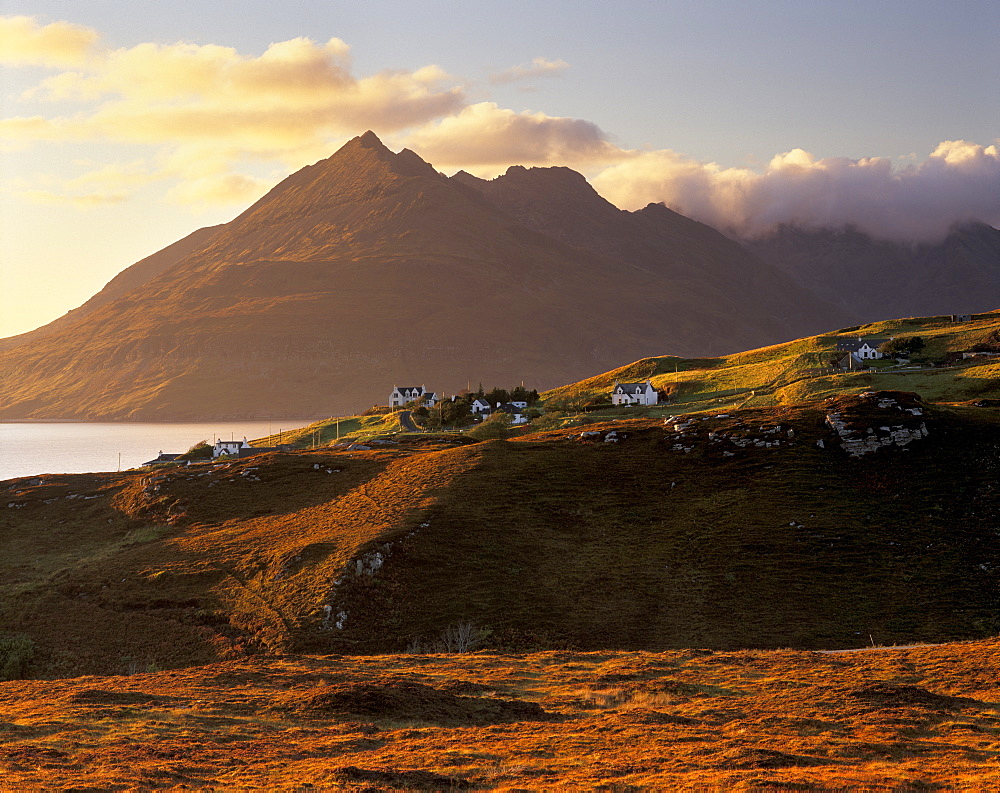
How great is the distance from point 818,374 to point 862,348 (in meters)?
34.6

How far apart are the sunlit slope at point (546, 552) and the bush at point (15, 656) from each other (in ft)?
2.72

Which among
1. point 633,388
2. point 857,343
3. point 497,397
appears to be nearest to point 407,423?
point 497,397

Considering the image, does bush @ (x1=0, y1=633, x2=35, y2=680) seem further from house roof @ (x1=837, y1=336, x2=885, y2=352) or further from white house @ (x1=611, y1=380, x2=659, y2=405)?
house roof @ (x1=837, y1=336, x2=885, y2=352)

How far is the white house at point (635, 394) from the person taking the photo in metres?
145

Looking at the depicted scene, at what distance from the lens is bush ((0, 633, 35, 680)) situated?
133ft

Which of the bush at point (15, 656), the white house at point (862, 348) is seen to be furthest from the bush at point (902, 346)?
the bush at point (15, 656)

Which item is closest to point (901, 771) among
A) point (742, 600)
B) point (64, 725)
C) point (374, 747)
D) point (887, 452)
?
point (374, 747)

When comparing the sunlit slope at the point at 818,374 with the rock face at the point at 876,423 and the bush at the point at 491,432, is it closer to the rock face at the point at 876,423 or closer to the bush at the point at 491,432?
the rock face at the point at 876,423

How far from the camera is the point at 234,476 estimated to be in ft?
251

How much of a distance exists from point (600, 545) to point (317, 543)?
19.2 m

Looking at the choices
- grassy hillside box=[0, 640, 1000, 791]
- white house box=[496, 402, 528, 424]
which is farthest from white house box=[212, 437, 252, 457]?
grassy hillside box=[0, 640, 1000, 791]

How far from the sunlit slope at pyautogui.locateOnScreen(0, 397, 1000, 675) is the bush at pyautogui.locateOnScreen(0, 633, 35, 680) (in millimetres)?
830

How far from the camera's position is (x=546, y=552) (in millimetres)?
51969

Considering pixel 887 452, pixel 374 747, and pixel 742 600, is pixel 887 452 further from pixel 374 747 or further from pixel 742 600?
pixel 374 747
